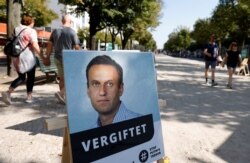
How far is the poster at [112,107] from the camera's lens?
2744 mm

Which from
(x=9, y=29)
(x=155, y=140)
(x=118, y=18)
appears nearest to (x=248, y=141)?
(x=155, y=140)

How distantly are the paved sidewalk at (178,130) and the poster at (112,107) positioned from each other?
133cm

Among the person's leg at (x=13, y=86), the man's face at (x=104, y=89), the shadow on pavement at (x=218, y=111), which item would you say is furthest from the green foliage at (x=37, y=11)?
the man's face at (x=104, y=89)

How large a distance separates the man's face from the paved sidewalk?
1.52 m

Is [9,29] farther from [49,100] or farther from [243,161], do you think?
[243,161]

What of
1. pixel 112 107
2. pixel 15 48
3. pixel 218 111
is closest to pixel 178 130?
pixel 218 111

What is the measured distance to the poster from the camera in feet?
9.00

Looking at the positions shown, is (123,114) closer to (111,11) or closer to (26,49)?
(26,49)

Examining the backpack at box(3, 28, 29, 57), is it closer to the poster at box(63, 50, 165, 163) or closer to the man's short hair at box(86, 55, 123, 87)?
the poster at box(63, 50, 165, 163)

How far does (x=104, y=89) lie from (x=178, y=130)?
119 inches

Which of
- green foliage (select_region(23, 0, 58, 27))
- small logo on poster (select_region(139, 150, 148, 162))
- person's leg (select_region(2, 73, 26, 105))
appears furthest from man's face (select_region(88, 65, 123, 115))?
green foliage (select_region(23, 0, 58, 27))

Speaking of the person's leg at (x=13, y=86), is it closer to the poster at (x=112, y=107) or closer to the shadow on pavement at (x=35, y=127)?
the shadow on pavement at (x=35, y=127)

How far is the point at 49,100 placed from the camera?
761 cm

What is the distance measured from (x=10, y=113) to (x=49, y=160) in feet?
7.97
